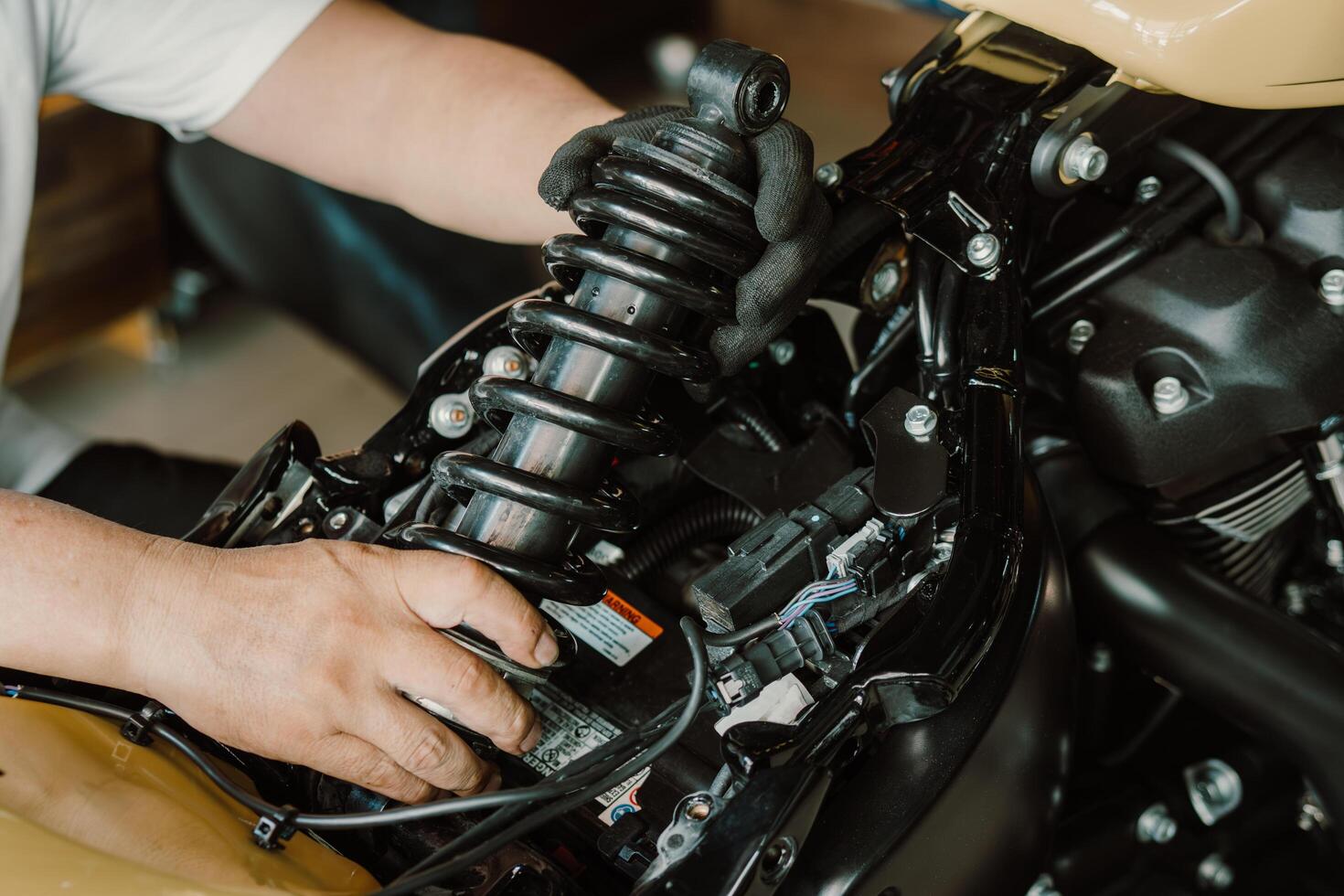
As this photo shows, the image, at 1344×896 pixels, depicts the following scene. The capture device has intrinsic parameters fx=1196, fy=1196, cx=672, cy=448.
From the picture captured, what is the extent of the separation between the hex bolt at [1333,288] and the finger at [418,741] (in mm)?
678

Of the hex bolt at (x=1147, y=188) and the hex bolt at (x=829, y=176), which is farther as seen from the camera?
the hex bolt at (x=1147, y=188)

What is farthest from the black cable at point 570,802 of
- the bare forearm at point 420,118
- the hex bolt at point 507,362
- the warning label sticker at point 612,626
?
the bare forearm at point 420,118

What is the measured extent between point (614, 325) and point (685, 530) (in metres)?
0.27

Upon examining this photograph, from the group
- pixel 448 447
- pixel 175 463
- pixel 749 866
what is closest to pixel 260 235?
pixel 175 463

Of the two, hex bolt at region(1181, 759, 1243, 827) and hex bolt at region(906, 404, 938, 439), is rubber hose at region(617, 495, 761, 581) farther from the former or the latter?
hex bolt at region(1181, 759, 1243, 827)

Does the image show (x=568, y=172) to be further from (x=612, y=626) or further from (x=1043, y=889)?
(x=1043, y=889)

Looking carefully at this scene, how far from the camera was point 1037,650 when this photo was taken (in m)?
0.72

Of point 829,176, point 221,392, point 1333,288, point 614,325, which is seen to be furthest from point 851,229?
point 221,392

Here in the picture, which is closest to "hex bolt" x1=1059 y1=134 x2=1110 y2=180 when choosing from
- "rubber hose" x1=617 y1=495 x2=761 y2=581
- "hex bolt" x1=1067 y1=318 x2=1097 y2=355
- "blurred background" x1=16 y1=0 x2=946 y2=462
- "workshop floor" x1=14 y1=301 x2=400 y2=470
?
"hex bolt" x1=1067 y1=318 x2=1097 y2=355

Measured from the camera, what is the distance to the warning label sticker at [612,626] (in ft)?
2.68

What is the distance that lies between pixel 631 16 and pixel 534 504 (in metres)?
2.79

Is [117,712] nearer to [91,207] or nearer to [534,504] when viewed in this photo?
[534,504]

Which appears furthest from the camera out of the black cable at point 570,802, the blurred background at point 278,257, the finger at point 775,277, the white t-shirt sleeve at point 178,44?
the blurred background at point 278,257

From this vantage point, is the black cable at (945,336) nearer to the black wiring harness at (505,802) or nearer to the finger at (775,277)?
the finger at (775,277)
